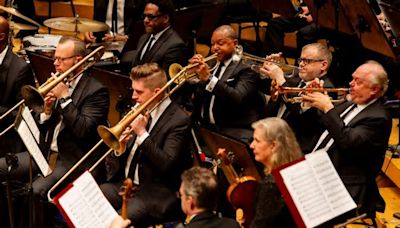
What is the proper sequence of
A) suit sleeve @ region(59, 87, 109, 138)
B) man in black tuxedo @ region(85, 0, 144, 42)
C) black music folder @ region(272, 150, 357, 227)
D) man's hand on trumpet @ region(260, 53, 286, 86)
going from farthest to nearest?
man in black tuxedo @ region(85, 0, 144, 42), man's hand on trumpet @ region(260, 53, 286, 86), suit sleeve @ region(59, 87, 109, 138), black music folder @ region(272, 150, 357, 227)

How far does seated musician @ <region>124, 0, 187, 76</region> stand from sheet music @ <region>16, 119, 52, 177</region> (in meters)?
2.05

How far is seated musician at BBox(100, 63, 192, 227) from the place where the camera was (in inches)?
203

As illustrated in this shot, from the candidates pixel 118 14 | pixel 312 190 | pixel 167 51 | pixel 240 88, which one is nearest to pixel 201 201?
pixel 312 190

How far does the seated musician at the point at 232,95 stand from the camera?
6.30 metres

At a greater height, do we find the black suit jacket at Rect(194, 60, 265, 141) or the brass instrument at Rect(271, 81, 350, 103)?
the brass instrument at Rect(271, 81, 350, 103)

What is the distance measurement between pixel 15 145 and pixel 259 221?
2.73 meters

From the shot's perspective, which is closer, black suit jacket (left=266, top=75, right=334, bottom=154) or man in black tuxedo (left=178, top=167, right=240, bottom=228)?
man in black tuxedo (left=178, top=167, right=240, bottom=228)

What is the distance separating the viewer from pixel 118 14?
8602 mm

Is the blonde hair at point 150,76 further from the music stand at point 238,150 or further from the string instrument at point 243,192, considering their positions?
the string instrument at point 243,192

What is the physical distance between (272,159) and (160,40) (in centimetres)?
271

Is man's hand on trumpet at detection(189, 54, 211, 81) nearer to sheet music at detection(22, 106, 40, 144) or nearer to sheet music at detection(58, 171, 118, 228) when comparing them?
sheet music at detection(22, 106, 40, 144)

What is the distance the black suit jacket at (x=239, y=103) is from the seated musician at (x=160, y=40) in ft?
1.67

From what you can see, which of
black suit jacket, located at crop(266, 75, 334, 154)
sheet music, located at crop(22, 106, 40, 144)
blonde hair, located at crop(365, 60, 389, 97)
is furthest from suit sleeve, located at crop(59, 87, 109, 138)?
blonde hair, located at crop(365, 60, 389, 97)

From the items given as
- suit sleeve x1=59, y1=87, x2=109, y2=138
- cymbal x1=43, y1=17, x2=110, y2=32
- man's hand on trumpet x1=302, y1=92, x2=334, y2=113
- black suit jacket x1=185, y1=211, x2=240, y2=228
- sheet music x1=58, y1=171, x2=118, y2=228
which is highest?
man's hand on trumpet x1=302, y1=92, x2=334, y2=113
